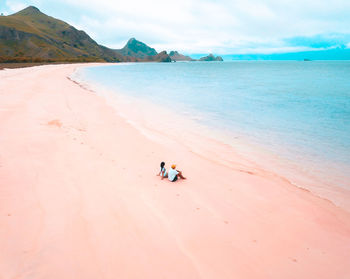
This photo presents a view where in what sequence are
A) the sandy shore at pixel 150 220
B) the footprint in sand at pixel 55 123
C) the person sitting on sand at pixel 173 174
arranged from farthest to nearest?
the footprint in sand at pixel 55 123
the person sitting on sand at pixel 173 174
the sandy shore at pixel 150 220

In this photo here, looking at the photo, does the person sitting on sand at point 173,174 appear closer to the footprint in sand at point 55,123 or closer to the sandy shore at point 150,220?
the sandy shore at point 150,220

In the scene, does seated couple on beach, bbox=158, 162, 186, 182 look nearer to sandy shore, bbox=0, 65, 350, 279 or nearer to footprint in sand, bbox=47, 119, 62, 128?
sandy shore, bbox=0, 65, 350, 279

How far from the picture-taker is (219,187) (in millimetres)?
9008

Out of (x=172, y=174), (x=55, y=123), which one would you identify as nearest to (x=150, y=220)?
(x=172, y=174)

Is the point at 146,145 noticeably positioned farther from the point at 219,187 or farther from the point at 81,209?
the point at 81,209

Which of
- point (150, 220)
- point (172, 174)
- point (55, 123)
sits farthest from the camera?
point (55, 123)

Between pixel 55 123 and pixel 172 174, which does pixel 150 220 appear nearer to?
pixel 172 174

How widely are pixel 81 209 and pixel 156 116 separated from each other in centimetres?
1636

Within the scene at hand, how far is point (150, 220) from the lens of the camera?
21.8ft

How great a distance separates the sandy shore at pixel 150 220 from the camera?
202 inches

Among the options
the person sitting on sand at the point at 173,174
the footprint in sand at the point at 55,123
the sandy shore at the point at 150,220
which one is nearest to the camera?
the sandy shore at the point at 150,220

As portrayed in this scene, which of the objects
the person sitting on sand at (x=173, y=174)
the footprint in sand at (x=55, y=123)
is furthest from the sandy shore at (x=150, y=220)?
the footprint in sand at (x=55, y=123)

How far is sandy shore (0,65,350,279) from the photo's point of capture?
513 cm

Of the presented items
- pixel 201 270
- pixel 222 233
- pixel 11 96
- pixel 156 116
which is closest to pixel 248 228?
pixel 222 233
